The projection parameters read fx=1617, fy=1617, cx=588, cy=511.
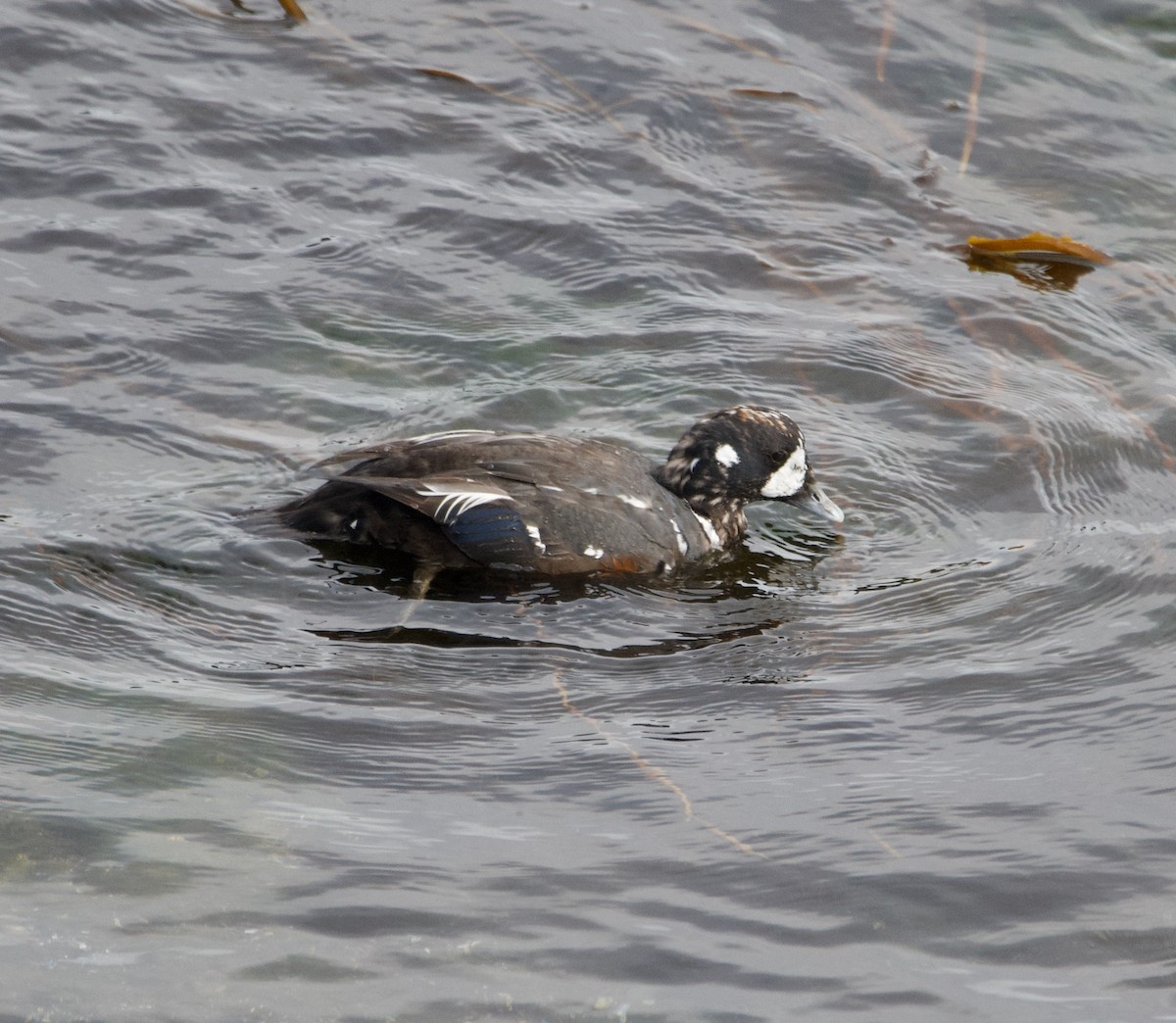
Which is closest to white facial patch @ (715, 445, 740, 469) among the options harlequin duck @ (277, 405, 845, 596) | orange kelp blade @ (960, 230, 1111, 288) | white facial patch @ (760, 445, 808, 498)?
white facial patch @ (760, 445, 808, 498)

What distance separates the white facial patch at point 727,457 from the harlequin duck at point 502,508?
1.15 ft

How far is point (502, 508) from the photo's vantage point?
22.9 feet

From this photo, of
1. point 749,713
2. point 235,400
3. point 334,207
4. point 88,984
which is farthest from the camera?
point 334,207

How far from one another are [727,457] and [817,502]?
484 millimetres

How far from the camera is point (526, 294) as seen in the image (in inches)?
363

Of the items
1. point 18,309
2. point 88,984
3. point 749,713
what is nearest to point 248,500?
point 18,309

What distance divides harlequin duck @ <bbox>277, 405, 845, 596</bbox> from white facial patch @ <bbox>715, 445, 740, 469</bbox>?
1.15ft

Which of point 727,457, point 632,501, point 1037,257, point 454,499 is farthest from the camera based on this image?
point 1037,257

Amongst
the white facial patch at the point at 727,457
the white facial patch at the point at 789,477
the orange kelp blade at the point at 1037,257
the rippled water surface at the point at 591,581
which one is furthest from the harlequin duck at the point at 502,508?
the orange kelp blade at the point at 1037,257

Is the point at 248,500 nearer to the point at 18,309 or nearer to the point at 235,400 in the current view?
the point at 235,400

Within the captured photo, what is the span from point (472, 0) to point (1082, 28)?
4494 mm

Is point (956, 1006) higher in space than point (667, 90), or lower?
lower

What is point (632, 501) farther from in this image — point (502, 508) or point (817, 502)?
point (817, 502)

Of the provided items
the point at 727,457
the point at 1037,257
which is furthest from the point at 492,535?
the point at 1037,257
